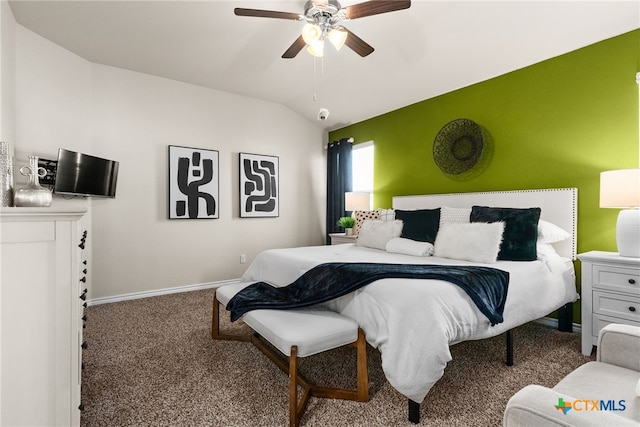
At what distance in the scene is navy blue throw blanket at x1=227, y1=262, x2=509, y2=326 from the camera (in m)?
1.83

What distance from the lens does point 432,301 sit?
163 centimetres

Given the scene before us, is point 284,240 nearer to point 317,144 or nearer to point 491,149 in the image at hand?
point 317,144

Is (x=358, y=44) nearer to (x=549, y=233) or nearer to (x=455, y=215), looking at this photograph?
(x=455, y=215)

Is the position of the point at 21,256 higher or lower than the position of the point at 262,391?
higher

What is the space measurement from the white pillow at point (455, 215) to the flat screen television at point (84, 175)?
347 cm

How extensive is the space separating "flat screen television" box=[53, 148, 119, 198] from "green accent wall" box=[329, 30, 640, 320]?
363 centimetres

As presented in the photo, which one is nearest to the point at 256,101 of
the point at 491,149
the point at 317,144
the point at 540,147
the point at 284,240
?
the point at 317,144

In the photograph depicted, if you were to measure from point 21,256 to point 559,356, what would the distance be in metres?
3.16

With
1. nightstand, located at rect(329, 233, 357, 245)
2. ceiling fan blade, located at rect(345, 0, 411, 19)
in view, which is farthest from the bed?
ceiling fan blade, located at rect(345, 0, 411, 19)

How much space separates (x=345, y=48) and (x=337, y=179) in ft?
7.17

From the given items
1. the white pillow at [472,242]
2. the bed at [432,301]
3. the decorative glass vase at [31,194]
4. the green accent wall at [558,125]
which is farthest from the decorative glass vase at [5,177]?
the green accent wall at [558,125]

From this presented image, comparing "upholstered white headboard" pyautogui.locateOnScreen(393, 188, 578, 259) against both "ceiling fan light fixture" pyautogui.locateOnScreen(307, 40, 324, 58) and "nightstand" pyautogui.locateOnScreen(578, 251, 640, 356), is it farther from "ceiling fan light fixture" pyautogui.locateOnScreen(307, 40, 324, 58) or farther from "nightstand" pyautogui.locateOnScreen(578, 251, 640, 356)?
"ceiling fan light fixture" pyautogui.locateOnScreen(307, 40, 324, 58)

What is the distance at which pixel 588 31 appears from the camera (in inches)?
104

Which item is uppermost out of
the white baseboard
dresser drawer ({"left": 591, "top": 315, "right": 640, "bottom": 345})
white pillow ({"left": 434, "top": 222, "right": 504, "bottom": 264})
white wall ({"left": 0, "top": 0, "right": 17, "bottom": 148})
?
white wall ({"left": 0, "top": 0, "right": 17, "bottom": 148})
